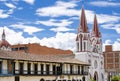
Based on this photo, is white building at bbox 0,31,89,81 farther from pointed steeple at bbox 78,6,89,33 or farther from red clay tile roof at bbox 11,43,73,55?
red clay tile roof at bbox 11,43,73,55

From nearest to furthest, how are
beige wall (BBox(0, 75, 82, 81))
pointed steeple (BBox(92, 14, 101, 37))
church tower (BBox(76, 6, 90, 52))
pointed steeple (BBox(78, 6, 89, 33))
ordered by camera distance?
beige wall (BBox(0, 75, 82, 81))
church tower (BBox(76, 6, 90, 52))
pointed steeple (BBox(78, 6, 89, 33))
pointed steeple (BBox(92, 14, 101, 37))

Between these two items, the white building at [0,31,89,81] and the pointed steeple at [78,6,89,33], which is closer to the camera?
the white building at [0,31,89,81]

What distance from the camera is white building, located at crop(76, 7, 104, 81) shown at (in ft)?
297

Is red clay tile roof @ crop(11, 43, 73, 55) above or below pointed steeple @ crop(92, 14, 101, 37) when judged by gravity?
below

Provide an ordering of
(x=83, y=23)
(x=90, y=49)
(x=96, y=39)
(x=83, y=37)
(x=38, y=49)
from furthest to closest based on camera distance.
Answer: (x=38, y=49)
(x=96, y=39)
(x=83, y=23)
(x=90, y=49)
(x=83, y=37)

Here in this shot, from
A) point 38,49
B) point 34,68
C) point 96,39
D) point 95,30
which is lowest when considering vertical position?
point 34,68

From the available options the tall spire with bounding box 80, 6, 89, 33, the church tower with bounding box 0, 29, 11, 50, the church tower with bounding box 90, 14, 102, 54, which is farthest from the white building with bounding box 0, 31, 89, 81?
the church tower with bounding box 0, 29, 11, 50

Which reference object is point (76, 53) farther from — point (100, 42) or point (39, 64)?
point (39, 64)

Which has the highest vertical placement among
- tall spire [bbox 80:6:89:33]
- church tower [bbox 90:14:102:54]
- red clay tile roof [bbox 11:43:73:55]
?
tall spire [bbox 80:6:89:33]

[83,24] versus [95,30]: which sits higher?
[83,24]

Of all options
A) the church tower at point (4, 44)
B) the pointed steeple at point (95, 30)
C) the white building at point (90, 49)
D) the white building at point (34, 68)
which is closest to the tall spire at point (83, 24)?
the white building at point (90, 49)

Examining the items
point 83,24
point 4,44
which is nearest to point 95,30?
point 83,24

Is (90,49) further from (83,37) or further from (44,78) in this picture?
(44,78)

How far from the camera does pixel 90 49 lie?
92.6 meters
